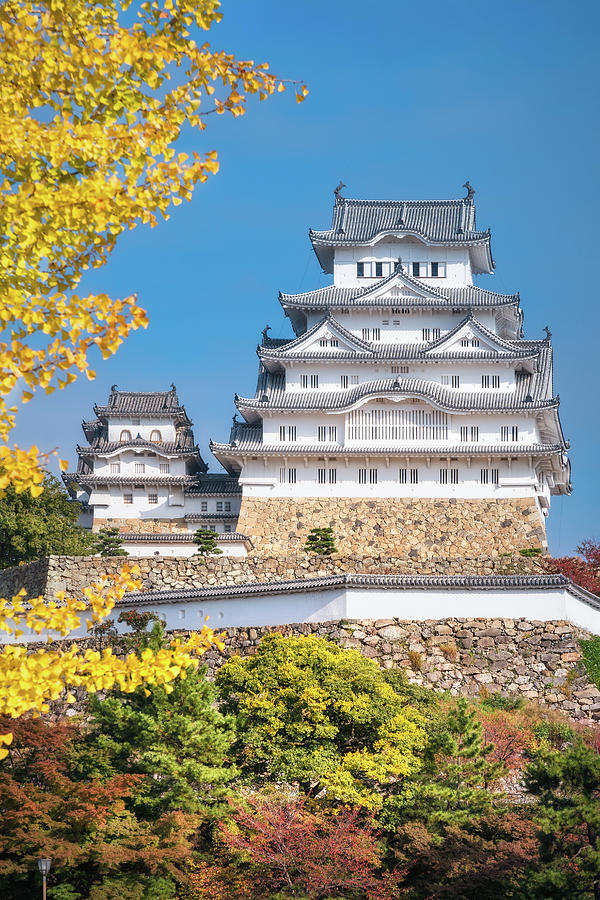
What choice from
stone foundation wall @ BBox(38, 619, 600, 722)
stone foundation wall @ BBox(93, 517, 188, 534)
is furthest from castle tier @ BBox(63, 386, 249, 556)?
stone foundation wall @ BBox(38, 619, 600, 722)

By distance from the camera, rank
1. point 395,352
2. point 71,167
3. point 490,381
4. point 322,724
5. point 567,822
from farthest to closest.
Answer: point 395,352 < point 490,381 < point 322,724 < point 567,822 < point 71,167

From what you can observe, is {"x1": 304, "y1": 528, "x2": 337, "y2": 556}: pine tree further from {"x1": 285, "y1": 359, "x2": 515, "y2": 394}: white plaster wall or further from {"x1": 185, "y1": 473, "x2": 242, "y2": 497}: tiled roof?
{"x1": 285, "y1": 359, "x2": 515, "y2": 394}: white plaster wall

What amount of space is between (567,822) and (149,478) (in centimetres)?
3209

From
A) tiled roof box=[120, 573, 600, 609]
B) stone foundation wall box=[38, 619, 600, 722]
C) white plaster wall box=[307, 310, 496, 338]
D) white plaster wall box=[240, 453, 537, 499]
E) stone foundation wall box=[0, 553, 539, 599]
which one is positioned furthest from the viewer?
white plaster wall box=[307, 310, 496, 338]

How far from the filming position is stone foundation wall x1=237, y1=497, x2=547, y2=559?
4156 centimetres

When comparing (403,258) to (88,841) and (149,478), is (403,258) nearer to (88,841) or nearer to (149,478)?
(149,478)

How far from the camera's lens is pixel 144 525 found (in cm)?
4581

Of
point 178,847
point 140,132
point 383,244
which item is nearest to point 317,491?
point 383,244

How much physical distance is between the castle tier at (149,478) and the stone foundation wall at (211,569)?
8.91 meters

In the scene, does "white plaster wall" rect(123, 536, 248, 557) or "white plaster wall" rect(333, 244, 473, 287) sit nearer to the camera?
"white plaster wall" rect(123, 536, 248, 557)

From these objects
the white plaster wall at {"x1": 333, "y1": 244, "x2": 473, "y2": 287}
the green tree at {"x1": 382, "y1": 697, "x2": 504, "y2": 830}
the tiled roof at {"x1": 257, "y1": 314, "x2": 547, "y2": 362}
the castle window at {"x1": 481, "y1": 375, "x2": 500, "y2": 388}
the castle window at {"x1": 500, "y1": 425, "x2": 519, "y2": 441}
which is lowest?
the green tree at {"x1": 382, "y1": 697, "x2": 504, "y2": 830}

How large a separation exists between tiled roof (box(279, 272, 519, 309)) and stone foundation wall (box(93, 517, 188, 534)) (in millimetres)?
9944

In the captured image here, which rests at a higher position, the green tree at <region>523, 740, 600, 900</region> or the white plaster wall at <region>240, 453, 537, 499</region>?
the white plaster wall at <region>240, 453, 537, 499</region>

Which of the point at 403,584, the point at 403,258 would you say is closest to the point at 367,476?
the point at 403,258
